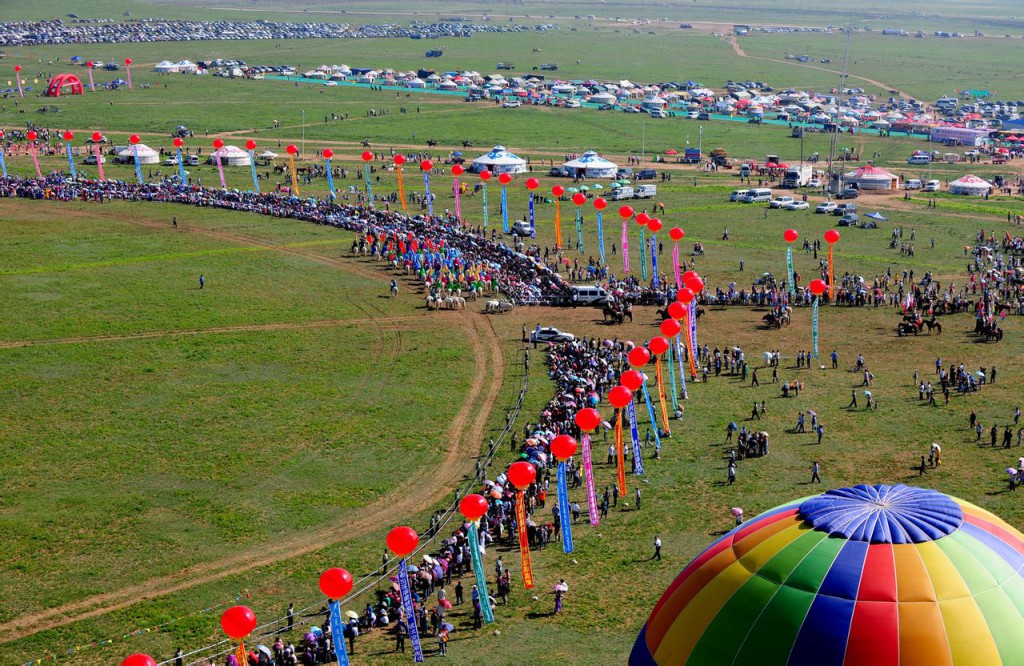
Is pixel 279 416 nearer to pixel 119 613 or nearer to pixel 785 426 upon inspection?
pixel 119 613

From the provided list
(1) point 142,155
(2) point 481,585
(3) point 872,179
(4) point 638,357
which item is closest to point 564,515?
(2) point 481,585

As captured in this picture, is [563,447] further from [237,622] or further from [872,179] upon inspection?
[872,179]

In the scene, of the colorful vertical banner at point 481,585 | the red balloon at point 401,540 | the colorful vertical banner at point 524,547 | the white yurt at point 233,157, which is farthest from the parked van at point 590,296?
the white yurt at point 233,157

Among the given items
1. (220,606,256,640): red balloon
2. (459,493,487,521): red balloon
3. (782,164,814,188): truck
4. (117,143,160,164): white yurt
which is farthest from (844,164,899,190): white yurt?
(220,606,256,640): red balloon

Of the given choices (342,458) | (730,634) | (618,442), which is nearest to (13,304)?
(342,458)

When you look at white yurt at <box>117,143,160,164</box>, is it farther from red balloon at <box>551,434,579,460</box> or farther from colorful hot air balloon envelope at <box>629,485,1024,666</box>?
colorful hot air balloon envelope at <box>629,485,1024,666</box>

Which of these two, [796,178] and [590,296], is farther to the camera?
[796,178]

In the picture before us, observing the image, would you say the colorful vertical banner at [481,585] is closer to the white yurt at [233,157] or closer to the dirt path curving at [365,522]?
the dirt path curving at [365,522]
